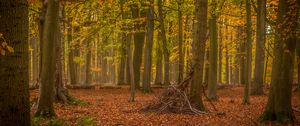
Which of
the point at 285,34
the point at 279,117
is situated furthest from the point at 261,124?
the point at 285,34

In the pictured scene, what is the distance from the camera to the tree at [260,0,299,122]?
36.7 ft

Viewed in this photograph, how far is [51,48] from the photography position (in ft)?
36.4

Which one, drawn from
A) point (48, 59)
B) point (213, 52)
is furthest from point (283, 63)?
point (213, 52)

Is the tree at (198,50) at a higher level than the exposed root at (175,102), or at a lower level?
higher

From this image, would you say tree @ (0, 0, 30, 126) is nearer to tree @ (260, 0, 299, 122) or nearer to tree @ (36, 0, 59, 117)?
tree @ (36, 0, 59, 117)

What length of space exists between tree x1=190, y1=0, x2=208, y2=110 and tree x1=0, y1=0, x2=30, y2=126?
29.5ft

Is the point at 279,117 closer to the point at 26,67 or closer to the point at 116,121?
the point at 116,121

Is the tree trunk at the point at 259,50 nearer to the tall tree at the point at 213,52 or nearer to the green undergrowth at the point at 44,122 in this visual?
the tall tree at the point at 213,52

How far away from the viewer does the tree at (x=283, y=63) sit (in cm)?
1118

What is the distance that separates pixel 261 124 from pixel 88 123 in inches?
198

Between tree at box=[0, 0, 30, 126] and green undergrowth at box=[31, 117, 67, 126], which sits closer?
tree at box=[0, 0, 30, 126]

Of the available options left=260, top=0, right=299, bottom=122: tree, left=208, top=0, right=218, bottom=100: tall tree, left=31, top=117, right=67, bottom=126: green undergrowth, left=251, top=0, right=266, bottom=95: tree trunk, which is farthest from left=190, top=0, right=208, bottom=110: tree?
left=251, top=0, right=266, bottom=95: tree trunk

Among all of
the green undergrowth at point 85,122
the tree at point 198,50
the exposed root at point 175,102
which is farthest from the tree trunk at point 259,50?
the green undergrowth at point 85,122

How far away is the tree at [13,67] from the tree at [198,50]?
900 cm
